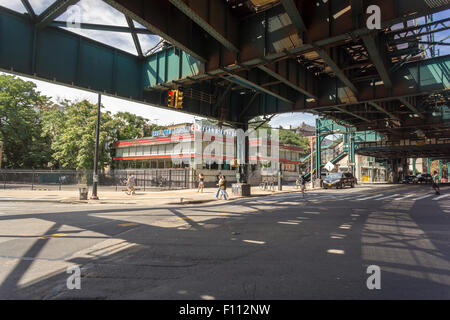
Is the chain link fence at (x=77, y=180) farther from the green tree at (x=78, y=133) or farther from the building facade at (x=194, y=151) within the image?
the green tree at (x=78, y=133)

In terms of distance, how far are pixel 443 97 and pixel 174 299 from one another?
71.2ft

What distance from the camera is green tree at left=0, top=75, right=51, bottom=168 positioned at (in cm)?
3981

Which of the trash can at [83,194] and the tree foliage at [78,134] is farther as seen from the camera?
the tree foliage at [78,134]

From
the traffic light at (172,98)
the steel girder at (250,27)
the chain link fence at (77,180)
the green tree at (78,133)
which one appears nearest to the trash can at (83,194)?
the traffic light at (172,98)

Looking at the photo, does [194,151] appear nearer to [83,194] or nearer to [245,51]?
[83,194]

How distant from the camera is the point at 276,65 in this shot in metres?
11.8

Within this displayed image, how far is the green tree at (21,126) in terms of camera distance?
39.8 metres

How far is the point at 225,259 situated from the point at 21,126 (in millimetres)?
47385

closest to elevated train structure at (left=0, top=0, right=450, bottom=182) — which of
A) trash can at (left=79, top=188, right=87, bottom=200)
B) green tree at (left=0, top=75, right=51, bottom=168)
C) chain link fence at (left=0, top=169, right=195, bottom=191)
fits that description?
trash can at (left=79, top=188, right=87, bottom=200)

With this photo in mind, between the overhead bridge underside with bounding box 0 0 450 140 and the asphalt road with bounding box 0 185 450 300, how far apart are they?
5940 mm

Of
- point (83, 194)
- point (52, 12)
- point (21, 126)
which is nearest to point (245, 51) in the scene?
point (52, 12)

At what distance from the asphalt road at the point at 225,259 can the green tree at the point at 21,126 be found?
3987 cm

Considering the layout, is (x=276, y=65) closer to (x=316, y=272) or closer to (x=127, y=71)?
(x=127, y=71)
